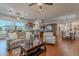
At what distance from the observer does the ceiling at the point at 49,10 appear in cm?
208

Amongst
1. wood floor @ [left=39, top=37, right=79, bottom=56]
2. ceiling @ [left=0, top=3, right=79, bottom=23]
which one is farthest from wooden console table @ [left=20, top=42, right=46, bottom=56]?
ceiling @ [left=0, top=3, right=79, bottom=23]

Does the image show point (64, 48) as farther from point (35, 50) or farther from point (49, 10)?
point (49, 10)

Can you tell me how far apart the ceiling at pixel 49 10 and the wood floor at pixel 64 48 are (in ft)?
1.53

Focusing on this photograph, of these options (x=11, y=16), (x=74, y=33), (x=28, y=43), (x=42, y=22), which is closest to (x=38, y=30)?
(x=42, y=22)

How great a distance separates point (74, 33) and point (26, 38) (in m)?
0.97

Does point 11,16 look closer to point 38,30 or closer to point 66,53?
point 38,30

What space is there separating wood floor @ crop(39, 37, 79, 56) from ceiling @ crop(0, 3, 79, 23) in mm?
466

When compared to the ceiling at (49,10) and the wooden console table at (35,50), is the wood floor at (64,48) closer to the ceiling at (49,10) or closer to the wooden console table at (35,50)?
the wooden console table at (35,50)

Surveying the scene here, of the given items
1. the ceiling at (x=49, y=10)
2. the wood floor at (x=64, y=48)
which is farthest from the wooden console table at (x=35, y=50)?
the ceiling at (x=49, y=10)

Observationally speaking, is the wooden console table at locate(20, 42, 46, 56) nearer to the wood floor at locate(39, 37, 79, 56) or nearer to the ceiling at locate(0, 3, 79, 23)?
the wood floor at locate(39, 37, 79, 56)

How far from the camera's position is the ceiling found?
208 centimetres

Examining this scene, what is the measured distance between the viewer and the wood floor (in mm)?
2141

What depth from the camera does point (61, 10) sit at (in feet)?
6.89

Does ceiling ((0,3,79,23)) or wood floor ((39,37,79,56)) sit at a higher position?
ceiling ((0,3,79,23))
